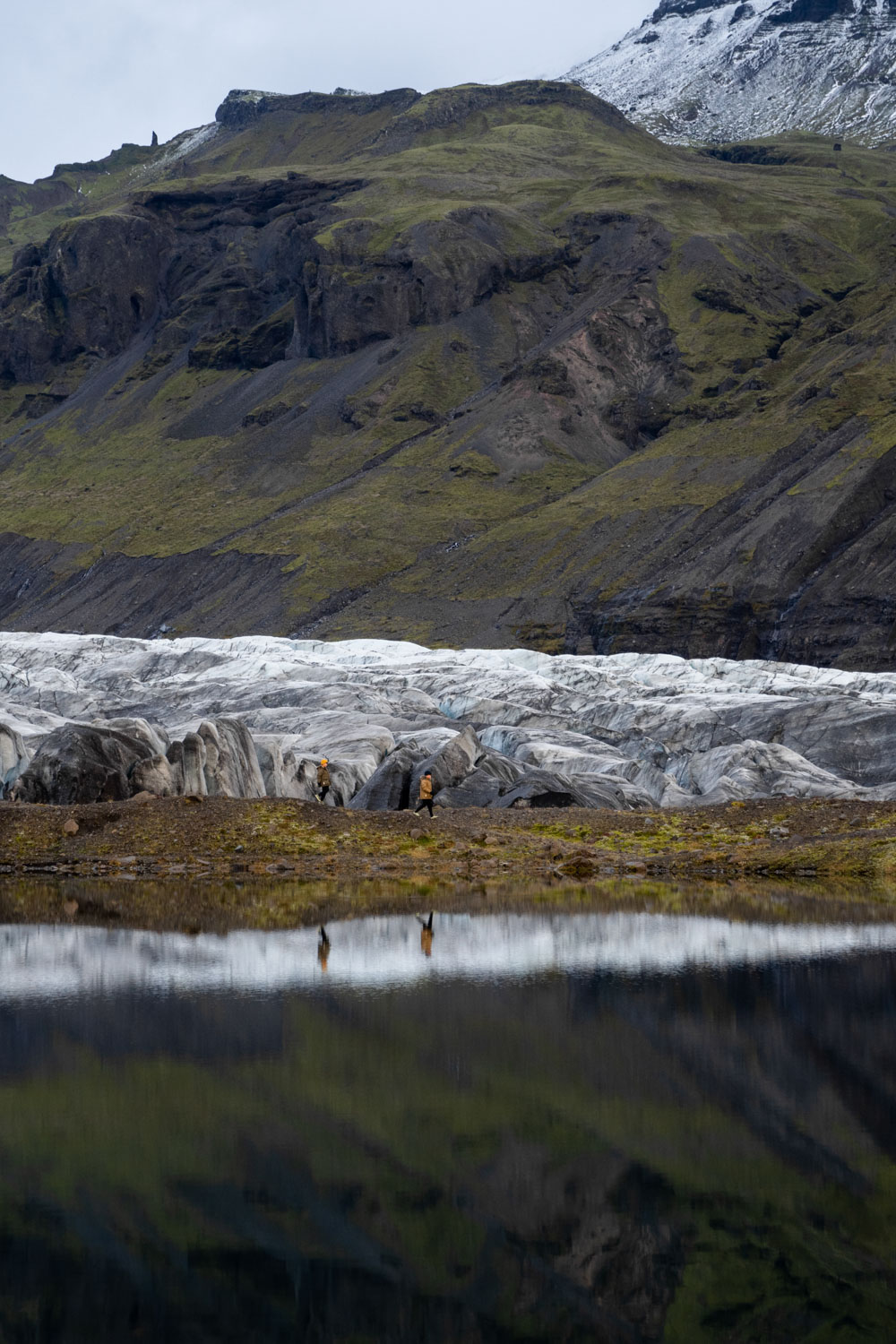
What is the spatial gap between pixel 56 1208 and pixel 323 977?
8528 mm

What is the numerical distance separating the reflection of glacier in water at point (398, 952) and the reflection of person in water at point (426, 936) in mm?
39

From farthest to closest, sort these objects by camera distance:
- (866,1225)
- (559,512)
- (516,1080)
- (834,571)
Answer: (559,512), (834,571), (516,1080), (866,1225)

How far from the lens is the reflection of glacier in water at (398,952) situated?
1897 cm

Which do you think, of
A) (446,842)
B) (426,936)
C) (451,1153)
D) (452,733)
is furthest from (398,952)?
(452,733)

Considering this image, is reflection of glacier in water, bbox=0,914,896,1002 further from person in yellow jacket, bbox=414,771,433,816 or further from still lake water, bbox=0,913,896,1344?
person in yellow jacket, bbox=414,771,433,816

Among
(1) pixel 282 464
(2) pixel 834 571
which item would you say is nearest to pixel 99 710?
(2) pixel 834 571

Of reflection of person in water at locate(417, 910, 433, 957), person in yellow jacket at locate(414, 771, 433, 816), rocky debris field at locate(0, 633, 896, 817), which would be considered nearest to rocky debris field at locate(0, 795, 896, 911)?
person in yellow jacket at locate(414, 771, 433, 816)

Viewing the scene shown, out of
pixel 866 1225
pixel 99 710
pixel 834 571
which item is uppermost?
pixel 834 571

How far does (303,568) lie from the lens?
514 ft

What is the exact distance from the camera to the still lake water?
914 centimetres

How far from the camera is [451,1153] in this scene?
11.8 metres

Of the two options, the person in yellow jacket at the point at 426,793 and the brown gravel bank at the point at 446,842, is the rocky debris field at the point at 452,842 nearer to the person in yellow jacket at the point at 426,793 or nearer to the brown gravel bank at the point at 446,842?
the brown gravel bank at the point at 446,842

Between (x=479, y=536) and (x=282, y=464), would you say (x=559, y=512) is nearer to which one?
(x=479, y=536)

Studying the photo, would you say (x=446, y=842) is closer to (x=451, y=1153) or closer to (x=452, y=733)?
(x=452, y=733)
